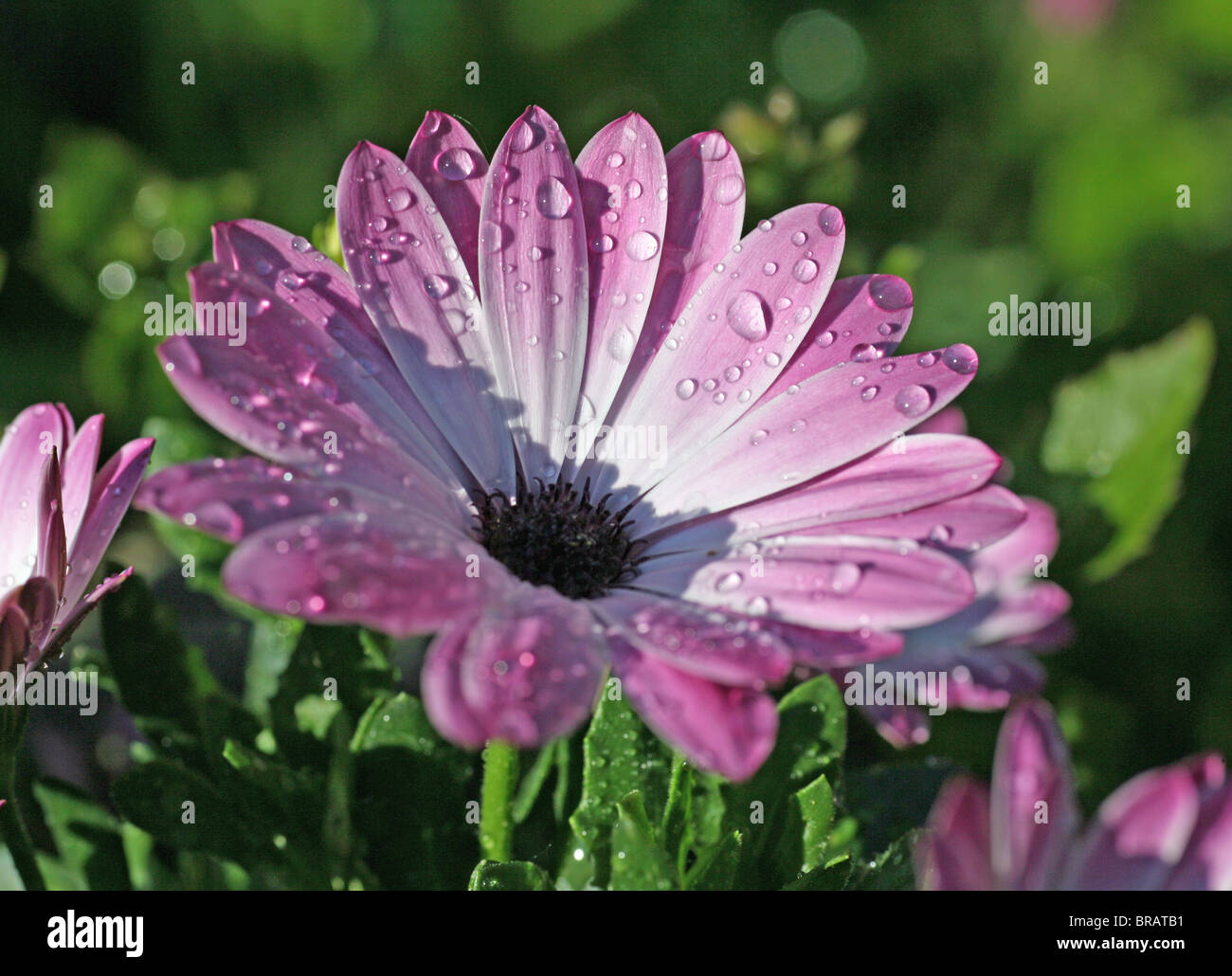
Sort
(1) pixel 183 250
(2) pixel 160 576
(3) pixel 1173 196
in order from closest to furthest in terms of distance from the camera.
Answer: (1) pixel 183 250 < (2) pixel 160 576 < (3) pixel 1173 196

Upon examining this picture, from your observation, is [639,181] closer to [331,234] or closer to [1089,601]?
[331,234]

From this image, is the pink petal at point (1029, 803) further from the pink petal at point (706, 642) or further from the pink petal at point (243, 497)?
the pink petal at point (243, 497)

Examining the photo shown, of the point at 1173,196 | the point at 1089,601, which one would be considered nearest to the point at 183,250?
the point at 1089,601

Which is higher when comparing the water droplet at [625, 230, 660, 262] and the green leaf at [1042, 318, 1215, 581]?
the water droplet at [625, 230, 660, 262]

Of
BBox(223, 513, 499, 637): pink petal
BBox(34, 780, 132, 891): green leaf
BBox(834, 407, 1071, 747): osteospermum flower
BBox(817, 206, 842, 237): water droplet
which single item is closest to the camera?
BBox(223, 513, 499, 637): pink petal

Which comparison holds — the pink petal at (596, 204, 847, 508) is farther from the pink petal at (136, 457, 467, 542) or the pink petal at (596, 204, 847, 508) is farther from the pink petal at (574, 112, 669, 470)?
the pink petal at (136, 457, 467, 542)

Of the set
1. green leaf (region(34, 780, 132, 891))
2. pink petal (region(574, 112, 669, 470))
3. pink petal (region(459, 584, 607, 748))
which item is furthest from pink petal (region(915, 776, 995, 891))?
green leaf (region(34, 780, 132, 891))
